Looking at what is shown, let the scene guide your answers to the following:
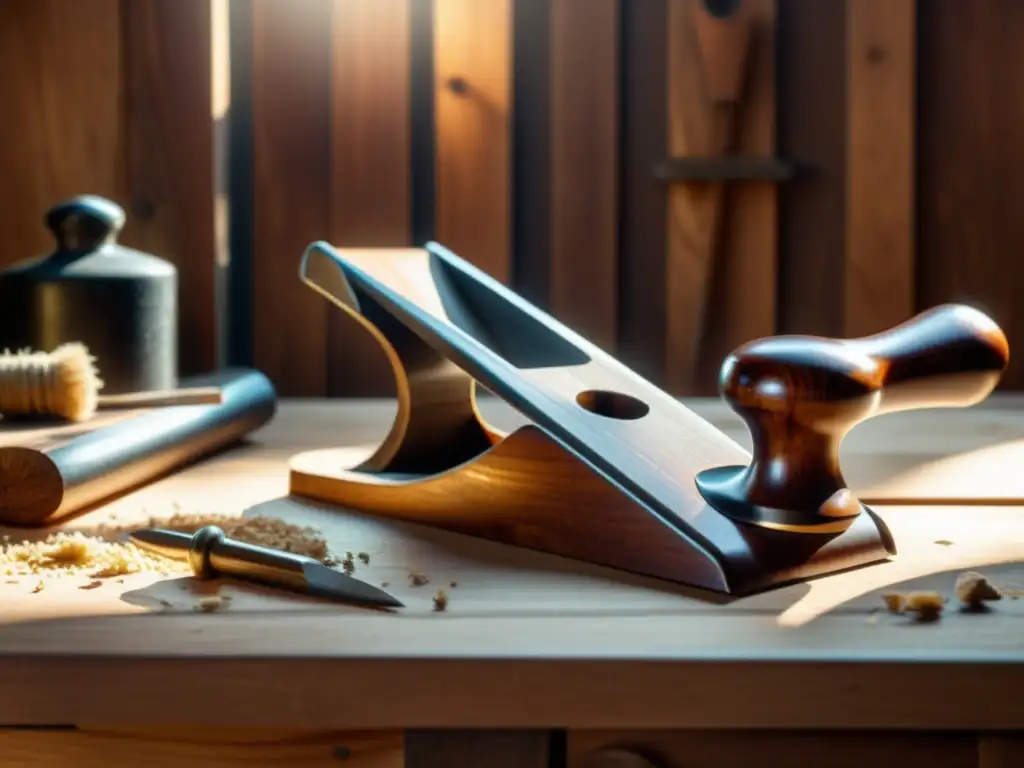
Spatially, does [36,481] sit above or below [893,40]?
below

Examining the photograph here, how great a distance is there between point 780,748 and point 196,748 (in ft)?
0.93

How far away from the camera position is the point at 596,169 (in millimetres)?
1692

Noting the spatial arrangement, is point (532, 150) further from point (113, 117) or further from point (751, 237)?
point (113, 117)

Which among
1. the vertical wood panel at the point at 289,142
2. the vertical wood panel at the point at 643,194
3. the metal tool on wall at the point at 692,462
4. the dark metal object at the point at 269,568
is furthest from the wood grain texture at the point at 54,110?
the dark metal object at the point at 269,568

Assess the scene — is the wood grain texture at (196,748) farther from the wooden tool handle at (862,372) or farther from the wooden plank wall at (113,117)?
the wooden plank wall at (113,117)

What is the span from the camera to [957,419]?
144cm

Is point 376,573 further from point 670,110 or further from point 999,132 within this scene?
point 999,132

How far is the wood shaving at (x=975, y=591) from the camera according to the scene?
25.8 inches

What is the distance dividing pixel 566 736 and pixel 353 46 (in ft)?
4.23

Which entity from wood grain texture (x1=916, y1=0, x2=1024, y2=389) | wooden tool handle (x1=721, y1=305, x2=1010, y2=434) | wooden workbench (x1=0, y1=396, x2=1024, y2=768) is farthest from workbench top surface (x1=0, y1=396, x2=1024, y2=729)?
wood grain texture (x1=916, y1=0, x2=1024, y2=389)

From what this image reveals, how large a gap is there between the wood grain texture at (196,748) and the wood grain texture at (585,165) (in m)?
1.17

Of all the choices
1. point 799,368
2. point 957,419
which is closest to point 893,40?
point 957,419

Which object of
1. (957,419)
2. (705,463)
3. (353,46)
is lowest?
(957,419)

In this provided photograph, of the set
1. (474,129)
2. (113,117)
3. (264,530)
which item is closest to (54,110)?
(113,117)
